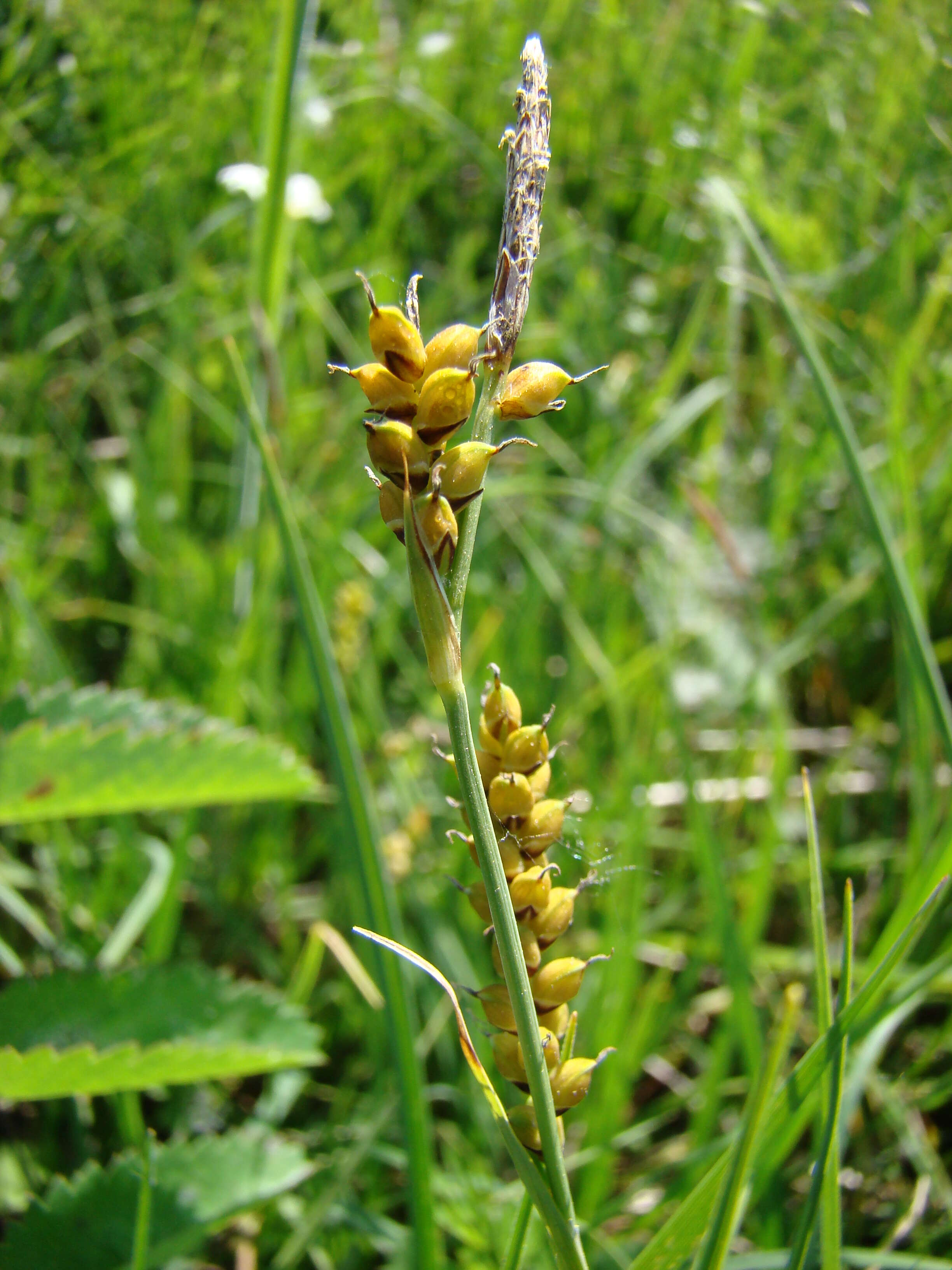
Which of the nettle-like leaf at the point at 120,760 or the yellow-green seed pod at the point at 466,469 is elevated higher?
the yellow-green seed pod at the point at 466,469

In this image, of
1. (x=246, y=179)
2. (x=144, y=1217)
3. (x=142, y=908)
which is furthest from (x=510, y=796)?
(x=246, y=179)

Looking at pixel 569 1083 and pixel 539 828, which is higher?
pixel 539 828

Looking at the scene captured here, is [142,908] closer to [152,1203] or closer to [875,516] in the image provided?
[152,1203]

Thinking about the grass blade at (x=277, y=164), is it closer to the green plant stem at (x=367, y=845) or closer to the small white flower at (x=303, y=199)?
the small white flower at (x=303, y=199)

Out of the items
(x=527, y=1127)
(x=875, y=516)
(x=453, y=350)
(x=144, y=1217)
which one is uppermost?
Answer: (x=453, y=350)

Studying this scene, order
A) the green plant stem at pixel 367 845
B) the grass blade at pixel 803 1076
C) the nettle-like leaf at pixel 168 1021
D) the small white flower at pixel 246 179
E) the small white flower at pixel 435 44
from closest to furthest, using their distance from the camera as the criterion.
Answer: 1. the grass blade at pixel 803 1076
2. the green plant stem at pixel 367 845
3. the nettle-like leaf at pixel 168 1021
4. the small white flower at pixel 246 179
5. the small white flower at pixel 435 44

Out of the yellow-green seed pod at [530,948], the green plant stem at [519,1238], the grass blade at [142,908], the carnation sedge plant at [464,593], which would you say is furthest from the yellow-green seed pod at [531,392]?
the grass blade at [142,908]

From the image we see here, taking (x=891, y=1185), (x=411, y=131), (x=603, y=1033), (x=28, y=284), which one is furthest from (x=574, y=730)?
(x=411, y=131)

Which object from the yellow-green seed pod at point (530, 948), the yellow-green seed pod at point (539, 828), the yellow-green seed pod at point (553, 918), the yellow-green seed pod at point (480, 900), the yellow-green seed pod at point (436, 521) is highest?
the yellow-green seed pod at point (436, 521)
